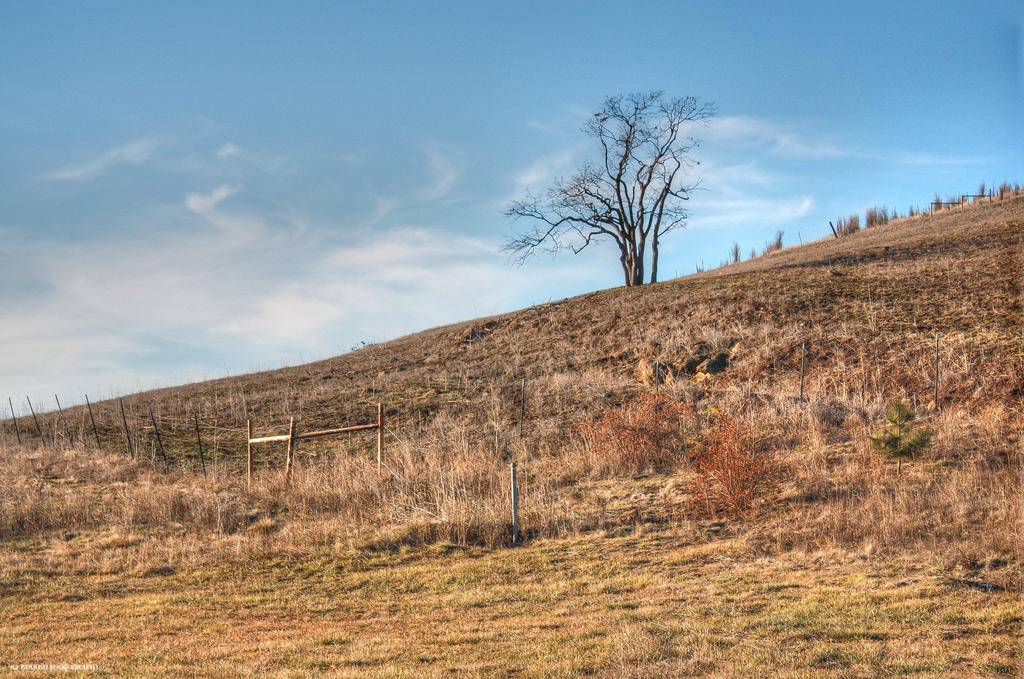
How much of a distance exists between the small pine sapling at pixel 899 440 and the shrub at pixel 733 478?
2121 mm

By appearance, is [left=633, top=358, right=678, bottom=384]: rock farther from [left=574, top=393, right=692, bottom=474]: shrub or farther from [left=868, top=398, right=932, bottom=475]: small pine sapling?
[left=868, top=398, right=932, bottom=475]: small pine sapling

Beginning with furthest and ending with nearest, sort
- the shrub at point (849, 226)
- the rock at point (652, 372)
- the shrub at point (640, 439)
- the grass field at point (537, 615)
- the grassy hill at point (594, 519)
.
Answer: the shrub at point (849, 226) → the rock at point (652, 372) → the shrub at point (640, 439) → the grassy hill at point (594, 519) → the grass field at point (537, 615)

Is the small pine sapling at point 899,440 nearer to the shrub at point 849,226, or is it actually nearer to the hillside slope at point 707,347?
the hillside slope at point 707,347

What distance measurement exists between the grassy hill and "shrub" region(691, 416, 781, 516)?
0.06 metres

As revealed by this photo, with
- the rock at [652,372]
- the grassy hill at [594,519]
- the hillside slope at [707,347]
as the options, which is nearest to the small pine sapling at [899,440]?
the grassy hill at [594,519]

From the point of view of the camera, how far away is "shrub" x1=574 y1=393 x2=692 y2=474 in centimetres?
1734

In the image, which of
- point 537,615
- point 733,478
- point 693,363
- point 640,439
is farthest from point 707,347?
point 537,615

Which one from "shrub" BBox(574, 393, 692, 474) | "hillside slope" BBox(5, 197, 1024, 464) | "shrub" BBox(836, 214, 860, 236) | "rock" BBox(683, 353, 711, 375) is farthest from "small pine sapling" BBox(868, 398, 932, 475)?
"shrub" BBox(836, 214, 860, 236)

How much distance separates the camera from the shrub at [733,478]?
13828 mm

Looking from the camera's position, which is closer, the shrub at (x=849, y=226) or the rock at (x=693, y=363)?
the rock at (x=693, y=363)

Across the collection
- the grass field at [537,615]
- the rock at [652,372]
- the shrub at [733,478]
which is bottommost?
the grass field at [537,615]

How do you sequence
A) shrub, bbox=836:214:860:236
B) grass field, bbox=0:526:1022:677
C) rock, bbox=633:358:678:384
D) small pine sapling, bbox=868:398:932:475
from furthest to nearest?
shrub, bbox=836:214:860:236, rock, bbox=633:358:678:384, small pine sapling, bbox=868:398:932:475, grass field, bbox=0:526:1022:677

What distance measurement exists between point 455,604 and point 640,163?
47.1m

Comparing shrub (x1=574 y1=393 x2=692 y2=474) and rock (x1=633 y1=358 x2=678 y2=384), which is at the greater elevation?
rock (x1=633 y1=358 x2=678 y2=384)
